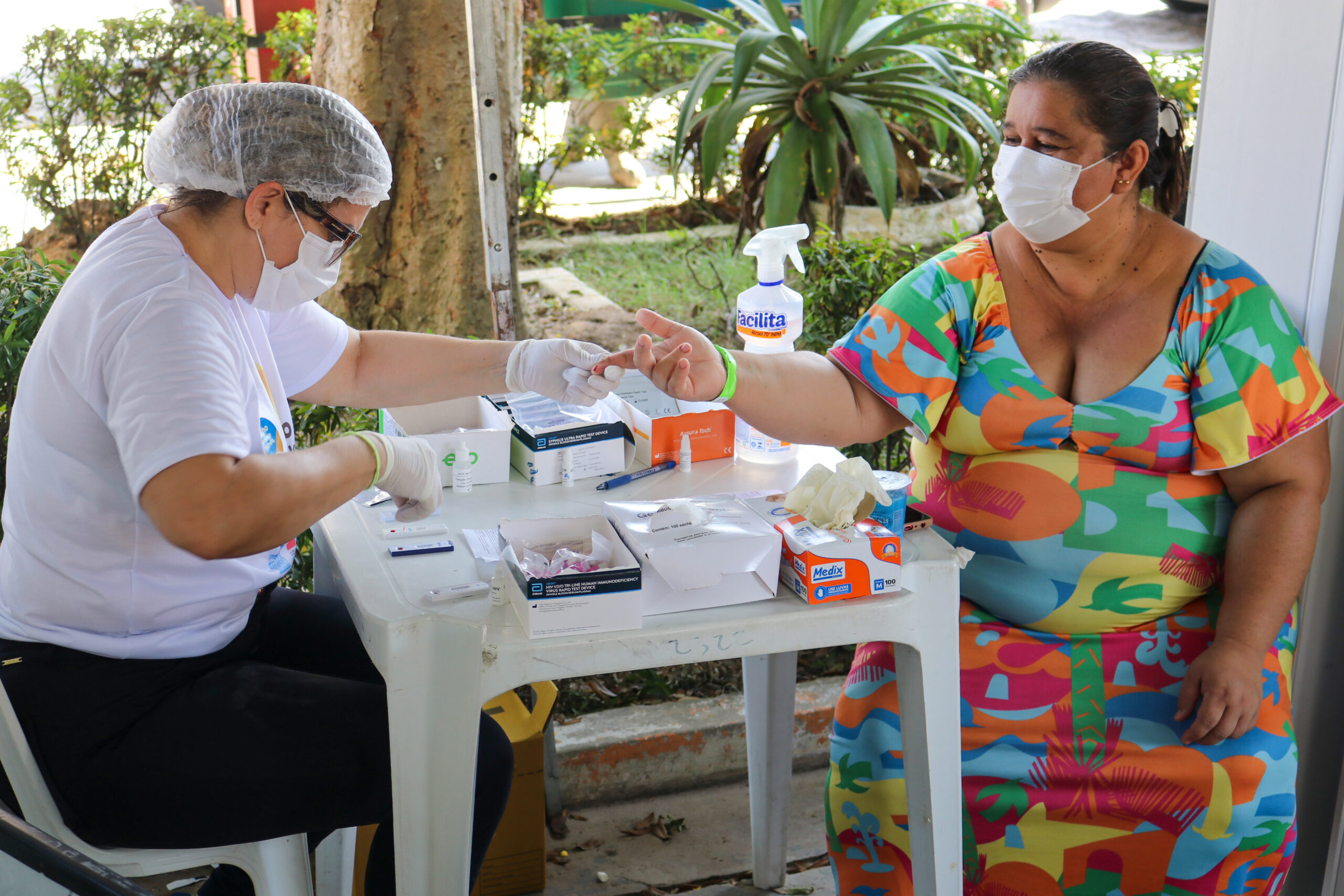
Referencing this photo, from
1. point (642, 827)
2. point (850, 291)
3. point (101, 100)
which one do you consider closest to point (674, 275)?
point (101, 100)

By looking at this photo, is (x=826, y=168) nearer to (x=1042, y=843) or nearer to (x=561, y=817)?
(x=561, y=817)

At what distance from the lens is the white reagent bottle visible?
1941 millimetres

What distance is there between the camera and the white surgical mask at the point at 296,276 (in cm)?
159

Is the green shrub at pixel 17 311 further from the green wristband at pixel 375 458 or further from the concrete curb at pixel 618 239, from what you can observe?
the concrete curb at pixel 618 239

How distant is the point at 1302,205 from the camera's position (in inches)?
75.7

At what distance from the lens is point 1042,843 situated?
1.75m

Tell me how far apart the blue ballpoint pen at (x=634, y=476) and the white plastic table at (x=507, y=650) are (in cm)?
6

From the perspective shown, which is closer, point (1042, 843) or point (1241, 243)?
point (1042, 843)

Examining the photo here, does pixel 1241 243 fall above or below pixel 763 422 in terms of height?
above

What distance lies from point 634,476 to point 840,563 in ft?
1.73

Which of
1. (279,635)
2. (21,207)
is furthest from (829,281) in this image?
(21,207)

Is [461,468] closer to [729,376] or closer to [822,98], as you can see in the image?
[729,376]

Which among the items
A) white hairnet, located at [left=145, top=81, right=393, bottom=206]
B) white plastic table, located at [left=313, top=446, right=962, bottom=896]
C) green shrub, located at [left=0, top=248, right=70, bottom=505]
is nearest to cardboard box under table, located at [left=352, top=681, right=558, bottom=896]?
white plastic table, located at [left=313, top=446, right=962, bottom=896]

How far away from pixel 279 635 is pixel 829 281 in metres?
1.59
